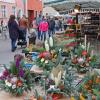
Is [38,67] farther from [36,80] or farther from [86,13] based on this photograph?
[86,13]

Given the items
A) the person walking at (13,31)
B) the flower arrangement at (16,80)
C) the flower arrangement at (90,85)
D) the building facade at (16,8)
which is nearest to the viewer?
the flower arrangement at (90,85)

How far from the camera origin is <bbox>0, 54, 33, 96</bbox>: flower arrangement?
6004mm

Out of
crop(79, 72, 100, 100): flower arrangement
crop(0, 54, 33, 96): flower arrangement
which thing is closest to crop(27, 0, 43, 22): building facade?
crop(0, 54, 33, 96): flower arrangement

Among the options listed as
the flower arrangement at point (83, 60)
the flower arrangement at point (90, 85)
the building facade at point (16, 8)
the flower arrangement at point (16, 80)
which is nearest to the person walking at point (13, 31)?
the flower arrangement at point (83, 60)

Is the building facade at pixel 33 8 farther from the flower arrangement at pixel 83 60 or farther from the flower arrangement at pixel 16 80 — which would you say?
the flower arrangement at pixel 16 80

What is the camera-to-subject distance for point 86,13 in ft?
70.8

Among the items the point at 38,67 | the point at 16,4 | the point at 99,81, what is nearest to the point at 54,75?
the point at 99,81

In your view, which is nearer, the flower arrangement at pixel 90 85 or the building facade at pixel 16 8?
the flower arrangement at pixel 90 85

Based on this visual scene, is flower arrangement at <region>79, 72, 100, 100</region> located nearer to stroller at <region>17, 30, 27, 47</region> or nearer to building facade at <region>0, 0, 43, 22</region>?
stroller at <region>17, 30, 27, 47</region>

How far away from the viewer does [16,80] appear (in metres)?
5.98

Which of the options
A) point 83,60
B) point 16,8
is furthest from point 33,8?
point 83,60

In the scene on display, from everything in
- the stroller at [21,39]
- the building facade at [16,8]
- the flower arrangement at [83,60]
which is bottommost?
the stroller at [21,39]

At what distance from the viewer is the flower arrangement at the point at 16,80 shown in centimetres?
600

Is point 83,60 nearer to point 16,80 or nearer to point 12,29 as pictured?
point 16,80
